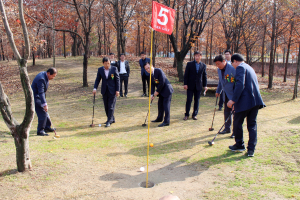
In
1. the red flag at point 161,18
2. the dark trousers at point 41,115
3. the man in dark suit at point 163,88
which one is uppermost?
the red flag at point 161,18

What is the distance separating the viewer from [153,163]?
15.3 feet

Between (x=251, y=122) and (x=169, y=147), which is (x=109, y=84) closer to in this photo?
(x=169, y=147)

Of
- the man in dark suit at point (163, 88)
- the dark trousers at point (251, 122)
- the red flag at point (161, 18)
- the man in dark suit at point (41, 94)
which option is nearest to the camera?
the dark trousers at point (251, 122)

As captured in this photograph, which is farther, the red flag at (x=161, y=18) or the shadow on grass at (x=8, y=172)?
the red flag at (x=161, y=18)

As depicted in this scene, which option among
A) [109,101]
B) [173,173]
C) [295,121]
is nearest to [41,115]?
[109,101]

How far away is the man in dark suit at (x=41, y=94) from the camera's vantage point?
6.03 meters

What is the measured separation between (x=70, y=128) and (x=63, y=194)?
3853 mm

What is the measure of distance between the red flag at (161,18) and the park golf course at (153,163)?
2761 millimetres

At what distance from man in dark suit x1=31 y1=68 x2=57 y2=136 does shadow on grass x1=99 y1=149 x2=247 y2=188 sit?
3071 millimetres

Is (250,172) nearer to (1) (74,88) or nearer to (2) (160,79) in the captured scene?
(2) (160,79)

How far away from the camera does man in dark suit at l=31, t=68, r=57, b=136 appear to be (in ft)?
19.8

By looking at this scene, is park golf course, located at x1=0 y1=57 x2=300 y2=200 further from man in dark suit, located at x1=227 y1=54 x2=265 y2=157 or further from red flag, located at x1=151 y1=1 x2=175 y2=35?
red flag, located at x1=151 y1=1 x2=175 y2=35

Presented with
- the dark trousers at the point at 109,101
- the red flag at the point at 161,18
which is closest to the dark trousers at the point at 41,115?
the dark trousers at the point at 109,101

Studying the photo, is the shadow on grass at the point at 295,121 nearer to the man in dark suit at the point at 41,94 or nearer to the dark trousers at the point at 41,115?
the man in dark suit at the point at 41,94
